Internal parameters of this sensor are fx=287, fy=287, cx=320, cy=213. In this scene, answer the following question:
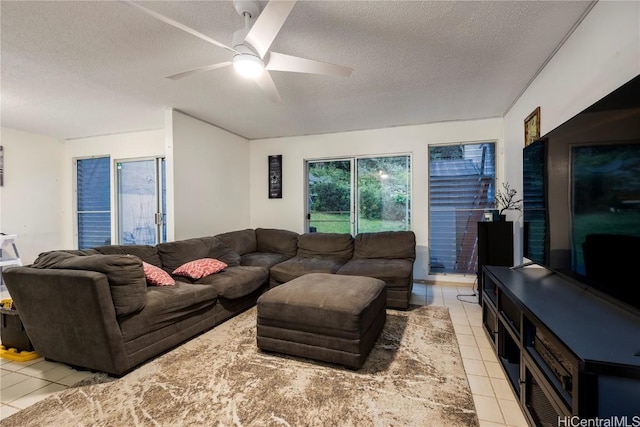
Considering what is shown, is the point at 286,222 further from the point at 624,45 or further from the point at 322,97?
the point at 624,45

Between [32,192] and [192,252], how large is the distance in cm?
360

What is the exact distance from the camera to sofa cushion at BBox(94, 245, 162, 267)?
2643 mm

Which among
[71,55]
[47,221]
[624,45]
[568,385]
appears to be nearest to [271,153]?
[71,55]

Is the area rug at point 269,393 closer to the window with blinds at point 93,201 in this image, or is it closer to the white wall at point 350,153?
the white wall at point 350,153

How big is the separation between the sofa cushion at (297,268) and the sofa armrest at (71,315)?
182 centimetres

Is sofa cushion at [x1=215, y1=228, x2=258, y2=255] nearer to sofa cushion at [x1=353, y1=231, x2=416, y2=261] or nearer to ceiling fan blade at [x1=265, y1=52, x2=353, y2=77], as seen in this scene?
sofa cushion at [x1=353, y1=231, x2=416, y2=261]

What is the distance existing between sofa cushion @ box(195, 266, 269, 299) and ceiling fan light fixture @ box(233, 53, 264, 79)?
1.96 m

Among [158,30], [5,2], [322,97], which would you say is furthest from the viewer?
[322,97]

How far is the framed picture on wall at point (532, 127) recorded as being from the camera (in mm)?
2654

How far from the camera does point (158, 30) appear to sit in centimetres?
203

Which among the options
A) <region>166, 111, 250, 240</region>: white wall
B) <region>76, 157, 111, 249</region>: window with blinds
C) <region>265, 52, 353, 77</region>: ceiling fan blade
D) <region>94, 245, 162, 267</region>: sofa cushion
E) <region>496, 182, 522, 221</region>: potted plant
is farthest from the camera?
<region>76, 157, 111, 249</region>: window with blinds

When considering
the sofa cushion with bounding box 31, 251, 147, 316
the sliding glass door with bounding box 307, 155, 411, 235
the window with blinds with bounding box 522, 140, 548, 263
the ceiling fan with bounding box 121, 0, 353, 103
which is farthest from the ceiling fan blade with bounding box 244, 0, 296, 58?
the sliding glass door with bounding box 307, 155, 411, 235

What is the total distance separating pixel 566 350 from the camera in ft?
3.51

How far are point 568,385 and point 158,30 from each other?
3021 millimetres
